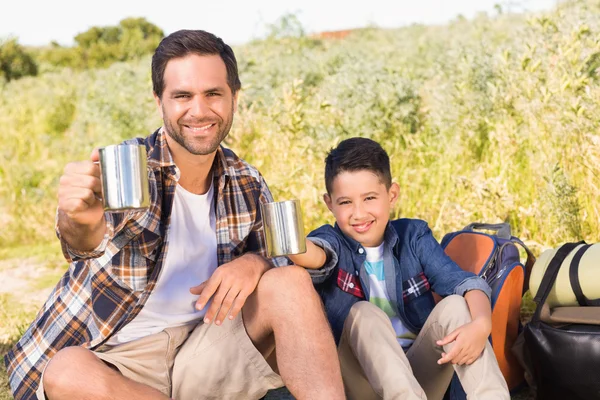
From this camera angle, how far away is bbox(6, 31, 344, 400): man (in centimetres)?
233

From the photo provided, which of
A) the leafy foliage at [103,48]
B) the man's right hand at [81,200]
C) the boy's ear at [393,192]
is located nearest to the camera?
the man's right hand at [81,200]

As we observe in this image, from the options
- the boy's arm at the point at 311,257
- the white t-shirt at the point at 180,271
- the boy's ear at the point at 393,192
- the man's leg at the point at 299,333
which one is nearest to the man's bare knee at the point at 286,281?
the man's leg at the point at 299,333

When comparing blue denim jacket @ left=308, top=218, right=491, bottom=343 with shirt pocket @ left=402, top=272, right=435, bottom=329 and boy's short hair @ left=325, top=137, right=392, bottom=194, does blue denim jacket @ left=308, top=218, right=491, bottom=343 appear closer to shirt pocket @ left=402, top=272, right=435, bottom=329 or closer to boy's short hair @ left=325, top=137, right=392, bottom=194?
shirt pocket @ left=402, top=272, right=435, bottom=329

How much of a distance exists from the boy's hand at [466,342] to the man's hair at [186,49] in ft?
4.10

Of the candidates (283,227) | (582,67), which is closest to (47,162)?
(582,67)

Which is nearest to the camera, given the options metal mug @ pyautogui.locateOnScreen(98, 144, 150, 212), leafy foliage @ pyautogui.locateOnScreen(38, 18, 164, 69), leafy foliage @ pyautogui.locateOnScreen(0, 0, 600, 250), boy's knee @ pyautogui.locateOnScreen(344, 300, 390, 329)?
metal mug @ pyautogui.locateOnScreen(98, 144, 150, 212)

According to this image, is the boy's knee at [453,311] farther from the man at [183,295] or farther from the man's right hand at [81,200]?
the man's right hand at [81,200]

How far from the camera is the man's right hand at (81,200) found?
2027 mm

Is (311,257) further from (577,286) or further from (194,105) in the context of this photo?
(577,286)

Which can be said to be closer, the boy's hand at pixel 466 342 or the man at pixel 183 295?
the man at pixel 183 295

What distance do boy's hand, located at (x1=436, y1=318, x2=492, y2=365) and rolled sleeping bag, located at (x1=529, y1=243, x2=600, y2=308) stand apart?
0.50 metres

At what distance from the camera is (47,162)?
311 inches

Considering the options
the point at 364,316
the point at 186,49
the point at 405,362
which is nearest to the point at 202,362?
the point at 364,316

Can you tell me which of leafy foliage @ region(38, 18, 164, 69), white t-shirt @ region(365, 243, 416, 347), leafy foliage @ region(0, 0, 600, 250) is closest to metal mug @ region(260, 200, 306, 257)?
white t-shirt @ region(365, 243, 416, 347)
